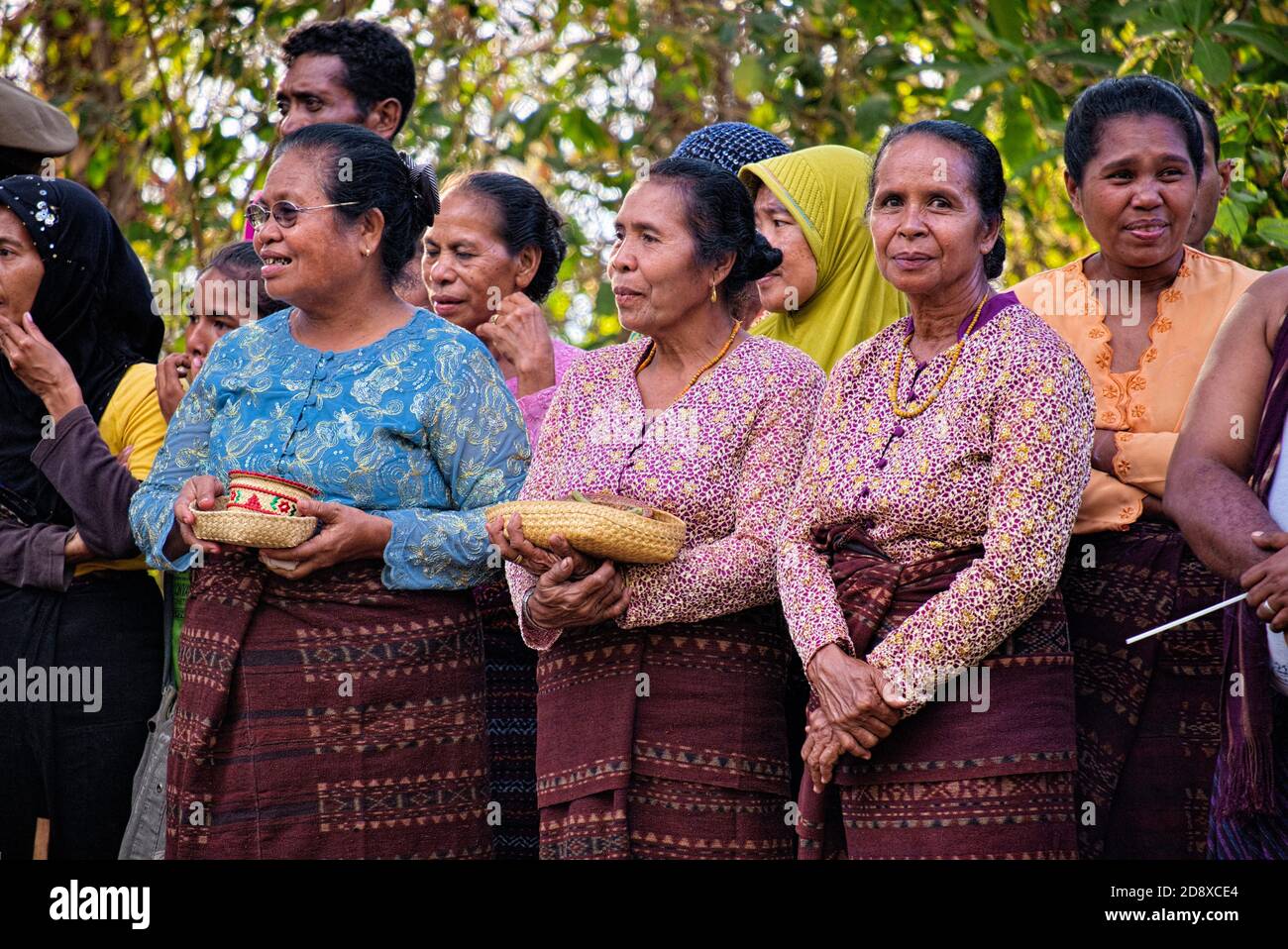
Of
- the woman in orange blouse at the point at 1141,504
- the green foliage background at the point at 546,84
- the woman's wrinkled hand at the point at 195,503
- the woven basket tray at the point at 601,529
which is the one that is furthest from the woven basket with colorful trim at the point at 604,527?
the green foliage background at the point at 546,84

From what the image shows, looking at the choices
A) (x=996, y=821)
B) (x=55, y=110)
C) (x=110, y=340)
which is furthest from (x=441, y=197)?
(x=996, y=821)

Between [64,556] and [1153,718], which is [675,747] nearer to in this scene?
[1153,718]

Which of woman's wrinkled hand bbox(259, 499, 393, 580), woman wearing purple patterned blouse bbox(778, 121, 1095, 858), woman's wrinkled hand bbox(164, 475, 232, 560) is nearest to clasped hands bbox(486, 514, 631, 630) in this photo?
woman's wrinkled hand bbox(259, 499, 393, 580)

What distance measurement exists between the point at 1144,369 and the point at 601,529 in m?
1.35

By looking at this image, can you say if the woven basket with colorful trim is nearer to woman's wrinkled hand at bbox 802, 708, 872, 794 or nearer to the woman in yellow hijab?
woman's wrinkled hand at bbox 802, 708, 872, 794

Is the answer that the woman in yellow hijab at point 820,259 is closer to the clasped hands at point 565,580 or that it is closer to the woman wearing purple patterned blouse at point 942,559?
the woman wearing purple patterned blouse at point 942,559

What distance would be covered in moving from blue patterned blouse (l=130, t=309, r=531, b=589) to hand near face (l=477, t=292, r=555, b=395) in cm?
66

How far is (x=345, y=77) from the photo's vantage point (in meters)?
5.28

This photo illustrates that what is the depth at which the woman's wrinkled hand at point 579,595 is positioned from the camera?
334cm

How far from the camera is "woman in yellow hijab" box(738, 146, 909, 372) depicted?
416cm

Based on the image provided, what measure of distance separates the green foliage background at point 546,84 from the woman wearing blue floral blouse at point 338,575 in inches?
133

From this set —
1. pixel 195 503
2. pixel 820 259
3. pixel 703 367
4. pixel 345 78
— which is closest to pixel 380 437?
pixel 195 503

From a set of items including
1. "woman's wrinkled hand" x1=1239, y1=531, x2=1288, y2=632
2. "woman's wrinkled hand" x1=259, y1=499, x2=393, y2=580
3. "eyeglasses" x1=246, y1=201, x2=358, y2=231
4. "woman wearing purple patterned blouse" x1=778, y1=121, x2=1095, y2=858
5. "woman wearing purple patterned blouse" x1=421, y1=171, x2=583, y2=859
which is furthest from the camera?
"woman wearing purple patterned blouse" x1=421, y1=171, x2=583, y2=859

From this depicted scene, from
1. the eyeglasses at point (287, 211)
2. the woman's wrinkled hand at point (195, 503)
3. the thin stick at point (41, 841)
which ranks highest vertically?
the eyeglasses at point (287, 211)
